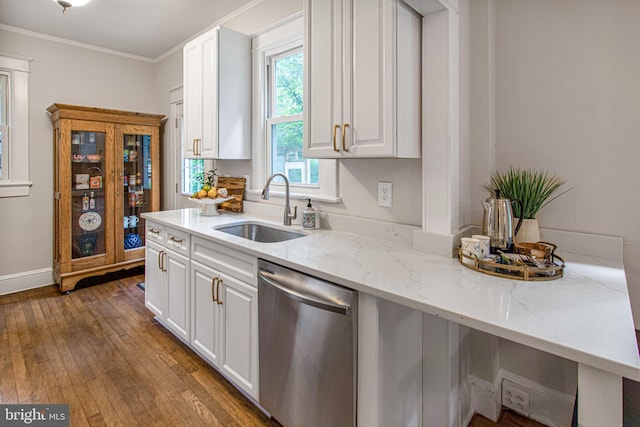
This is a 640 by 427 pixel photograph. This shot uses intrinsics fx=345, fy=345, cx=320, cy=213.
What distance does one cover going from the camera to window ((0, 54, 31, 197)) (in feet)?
11.3

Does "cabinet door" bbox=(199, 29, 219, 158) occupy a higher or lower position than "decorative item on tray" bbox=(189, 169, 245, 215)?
higher

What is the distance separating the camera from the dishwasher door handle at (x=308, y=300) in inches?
50.2

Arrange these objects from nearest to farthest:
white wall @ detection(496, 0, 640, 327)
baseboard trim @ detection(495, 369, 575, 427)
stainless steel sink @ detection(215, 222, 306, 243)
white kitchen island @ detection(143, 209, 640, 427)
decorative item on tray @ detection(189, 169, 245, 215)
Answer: white kitchen island @ detection(143, 209, 640, 427)
white wall @ detection(496, 0, 640, 327)
baseboard trim @ detection(495, 369, 575, 427)
stainless steel sink @ detection(215, 222, 306, 243)
decorative item on tray @ detection(189, 169, 245, 215)

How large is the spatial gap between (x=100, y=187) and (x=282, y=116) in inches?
94.8

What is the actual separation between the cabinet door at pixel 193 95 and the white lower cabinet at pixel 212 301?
33.9 inches

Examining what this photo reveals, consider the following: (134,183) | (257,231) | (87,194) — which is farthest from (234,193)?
(87,194)

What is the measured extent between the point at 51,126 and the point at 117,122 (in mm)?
698

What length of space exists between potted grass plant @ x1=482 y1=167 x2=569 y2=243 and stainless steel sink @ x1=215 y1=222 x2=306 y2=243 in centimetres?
133

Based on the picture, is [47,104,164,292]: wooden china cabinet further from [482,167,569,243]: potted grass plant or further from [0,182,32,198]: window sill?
[482,167,569,243]: potted grass plant

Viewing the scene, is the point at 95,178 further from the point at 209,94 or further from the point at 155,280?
the point at 209,94

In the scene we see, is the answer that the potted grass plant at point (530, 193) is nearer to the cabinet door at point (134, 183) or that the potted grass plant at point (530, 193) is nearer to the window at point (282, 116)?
the window at point (282, 116)

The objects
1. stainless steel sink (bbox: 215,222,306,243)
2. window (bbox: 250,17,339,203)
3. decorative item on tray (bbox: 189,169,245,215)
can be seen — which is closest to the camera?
stainless steel sink (bbox: 215,222,306,243)

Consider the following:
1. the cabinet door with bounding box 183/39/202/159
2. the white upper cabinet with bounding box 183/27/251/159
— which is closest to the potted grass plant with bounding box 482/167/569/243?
the white upper cabinet with bounding box 183/27/251/159

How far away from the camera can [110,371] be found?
7.09ft
